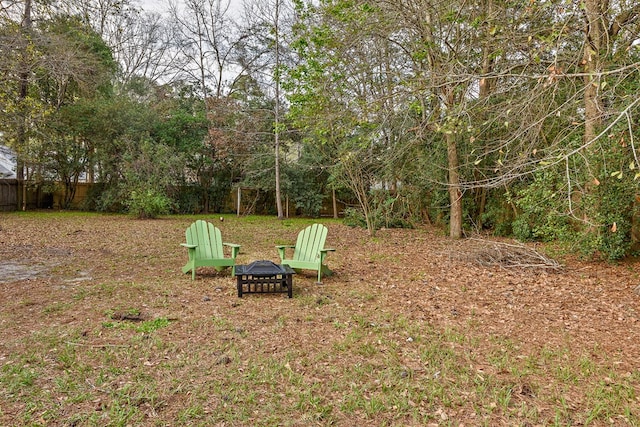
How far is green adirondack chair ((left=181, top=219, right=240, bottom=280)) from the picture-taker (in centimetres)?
505

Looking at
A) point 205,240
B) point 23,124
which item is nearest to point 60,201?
point 23,124

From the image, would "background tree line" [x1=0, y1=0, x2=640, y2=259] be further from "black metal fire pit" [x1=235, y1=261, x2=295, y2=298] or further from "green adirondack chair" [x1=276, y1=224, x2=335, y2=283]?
"black metal fire pit" [x1=235, y1=261, x2=295, y2=298]

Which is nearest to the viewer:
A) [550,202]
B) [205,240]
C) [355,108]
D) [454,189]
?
[205,240]

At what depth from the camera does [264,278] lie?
14.7 feet

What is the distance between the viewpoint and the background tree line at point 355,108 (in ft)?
16.6

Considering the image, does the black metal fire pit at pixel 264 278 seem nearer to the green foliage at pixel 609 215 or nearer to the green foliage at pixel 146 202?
the green foliage at pixel 609 215

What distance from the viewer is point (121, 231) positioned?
31.8 feet

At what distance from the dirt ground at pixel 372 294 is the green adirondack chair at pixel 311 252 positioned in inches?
8.4

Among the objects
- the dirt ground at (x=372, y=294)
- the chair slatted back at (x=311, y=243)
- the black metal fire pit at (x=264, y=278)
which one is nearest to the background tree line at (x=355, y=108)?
the dirt ground at (x=372, y=294)

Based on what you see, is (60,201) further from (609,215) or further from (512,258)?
(609,215)

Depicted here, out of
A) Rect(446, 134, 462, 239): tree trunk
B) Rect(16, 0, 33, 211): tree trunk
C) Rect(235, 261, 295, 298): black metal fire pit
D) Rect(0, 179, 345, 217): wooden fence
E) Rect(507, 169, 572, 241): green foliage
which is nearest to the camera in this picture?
Rect(235, 261, 295, 298): black metal fire pit

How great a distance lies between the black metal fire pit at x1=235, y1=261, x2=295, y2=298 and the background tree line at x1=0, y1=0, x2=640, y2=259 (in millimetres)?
2388

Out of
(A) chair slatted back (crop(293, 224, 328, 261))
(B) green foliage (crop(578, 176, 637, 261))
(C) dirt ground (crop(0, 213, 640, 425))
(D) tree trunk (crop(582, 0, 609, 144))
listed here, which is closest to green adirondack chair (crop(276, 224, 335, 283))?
(A) chair slatted back (crop(293, 224, 328, 261))

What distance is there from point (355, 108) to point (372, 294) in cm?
367
